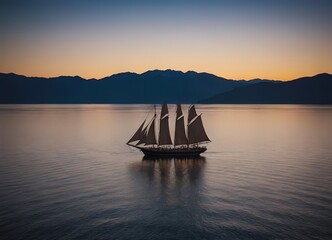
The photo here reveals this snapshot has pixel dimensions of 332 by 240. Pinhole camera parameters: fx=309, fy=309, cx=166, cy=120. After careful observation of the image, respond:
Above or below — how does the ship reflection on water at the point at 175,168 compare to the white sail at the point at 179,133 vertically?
below

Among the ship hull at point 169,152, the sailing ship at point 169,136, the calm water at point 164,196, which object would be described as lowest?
the calm water at point 164,196

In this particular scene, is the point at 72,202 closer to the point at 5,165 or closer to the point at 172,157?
the point at 5,165

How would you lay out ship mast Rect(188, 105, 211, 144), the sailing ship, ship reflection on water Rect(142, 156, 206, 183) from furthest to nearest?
ship mast Rect(188, 105, 211, 144), the sailing ship, ship reflection on water Rect(142, 156, 206, 183)

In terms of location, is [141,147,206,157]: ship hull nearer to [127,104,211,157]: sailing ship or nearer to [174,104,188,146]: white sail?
[127,104,211,157]: sailing ship

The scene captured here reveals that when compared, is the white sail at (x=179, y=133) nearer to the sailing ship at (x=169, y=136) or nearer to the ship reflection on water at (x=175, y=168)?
the sailing ship at (x=169, y=136)

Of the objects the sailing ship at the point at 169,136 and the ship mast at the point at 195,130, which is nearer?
the sailing ship at the point at 169,136

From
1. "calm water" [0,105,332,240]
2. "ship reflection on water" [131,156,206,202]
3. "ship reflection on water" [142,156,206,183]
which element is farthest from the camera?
"ship reflection on water" [142,156,206,183]

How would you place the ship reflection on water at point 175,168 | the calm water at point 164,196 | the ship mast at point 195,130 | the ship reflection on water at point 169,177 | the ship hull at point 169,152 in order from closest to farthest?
the calm water at point 164,196, the ship reflection on water at point 169,177, the ship reflection on water at point 175,168, the ship hull at point 169,152, the ship mast at point 195,130

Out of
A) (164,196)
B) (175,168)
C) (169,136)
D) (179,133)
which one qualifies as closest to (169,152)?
(169,136)

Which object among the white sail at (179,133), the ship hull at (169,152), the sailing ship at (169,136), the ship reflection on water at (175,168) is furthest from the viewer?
the white sail at (179,133)

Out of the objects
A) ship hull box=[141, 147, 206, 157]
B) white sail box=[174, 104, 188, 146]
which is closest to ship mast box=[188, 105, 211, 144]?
white sail box=[174, 104, 188, 146]

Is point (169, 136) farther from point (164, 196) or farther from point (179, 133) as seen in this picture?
point (164, 196)

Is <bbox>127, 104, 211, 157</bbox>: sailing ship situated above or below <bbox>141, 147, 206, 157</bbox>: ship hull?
above

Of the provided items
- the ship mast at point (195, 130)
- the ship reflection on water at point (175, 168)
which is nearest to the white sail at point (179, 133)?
the ship mast at point (195, 130)
